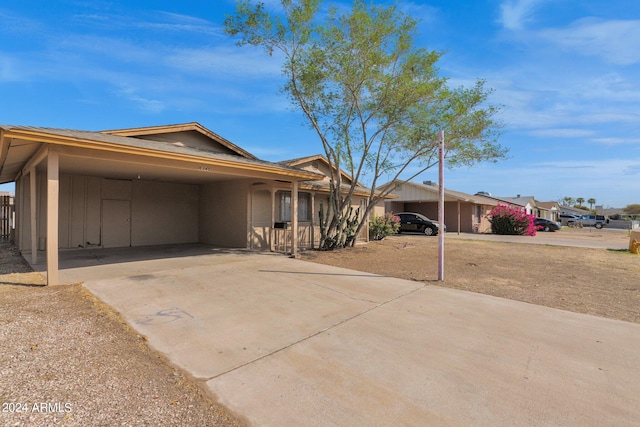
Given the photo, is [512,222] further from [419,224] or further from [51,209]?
[51,209]

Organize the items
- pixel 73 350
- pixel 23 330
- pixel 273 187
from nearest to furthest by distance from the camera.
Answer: pixel 73 350 → pixel 23 330 → pixel 273 187

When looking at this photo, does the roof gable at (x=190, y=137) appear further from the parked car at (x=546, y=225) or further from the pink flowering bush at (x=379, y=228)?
the parked car at (x=546, y=225)

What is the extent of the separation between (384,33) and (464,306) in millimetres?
8834

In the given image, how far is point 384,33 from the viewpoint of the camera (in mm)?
10227

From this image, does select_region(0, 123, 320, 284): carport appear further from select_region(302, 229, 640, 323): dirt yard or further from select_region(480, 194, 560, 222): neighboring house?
select_region(480, 194, 560, 222): neighboring house

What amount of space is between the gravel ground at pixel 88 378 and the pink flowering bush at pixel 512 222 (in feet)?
86.4

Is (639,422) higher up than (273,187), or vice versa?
(273,187)

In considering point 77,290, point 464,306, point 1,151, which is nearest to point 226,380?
point 464,306

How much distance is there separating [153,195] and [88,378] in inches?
471

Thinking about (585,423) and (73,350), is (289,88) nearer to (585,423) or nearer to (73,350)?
(73,350)

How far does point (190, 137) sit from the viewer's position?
41.8 feet

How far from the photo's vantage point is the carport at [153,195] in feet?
31.2

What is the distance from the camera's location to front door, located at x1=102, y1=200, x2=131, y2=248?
40.6ft

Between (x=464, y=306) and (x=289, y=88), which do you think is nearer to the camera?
(x=464, y=306)
